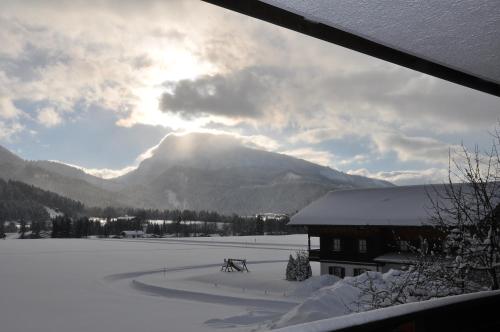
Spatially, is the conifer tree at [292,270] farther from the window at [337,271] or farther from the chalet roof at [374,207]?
the chalet roof at [374,207]

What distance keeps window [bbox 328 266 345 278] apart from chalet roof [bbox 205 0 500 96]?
2498 centimetres

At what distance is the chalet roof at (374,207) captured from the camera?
79.5ft

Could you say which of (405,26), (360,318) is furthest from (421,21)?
(360,318)

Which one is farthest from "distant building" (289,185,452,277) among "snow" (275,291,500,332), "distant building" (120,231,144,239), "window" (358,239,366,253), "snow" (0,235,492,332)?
"distant building" (120,231,144,239)

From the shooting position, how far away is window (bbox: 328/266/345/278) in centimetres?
2678

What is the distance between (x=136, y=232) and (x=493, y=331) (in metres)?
131

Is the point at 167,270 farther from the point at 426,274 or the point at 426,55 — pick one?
the point at 426,55

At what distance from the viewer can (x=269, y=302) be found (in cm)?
2236

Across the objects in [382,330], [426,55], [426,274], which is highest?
[426,55]

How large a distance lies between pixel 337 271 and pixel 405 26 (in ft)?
85.2

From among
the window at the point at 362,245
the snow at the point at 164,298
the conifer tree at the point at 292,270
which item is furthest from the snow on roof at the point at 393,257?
the conifer tree at the point at 292,270

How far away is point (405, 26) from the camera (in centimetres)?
267

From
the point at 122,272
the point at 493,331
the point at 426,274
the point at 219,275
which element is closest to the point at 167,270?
the point at 122,272

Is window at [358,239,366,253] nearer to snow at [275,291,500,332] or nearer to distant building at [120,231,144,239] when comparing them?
snow at [275,291,500,332]
